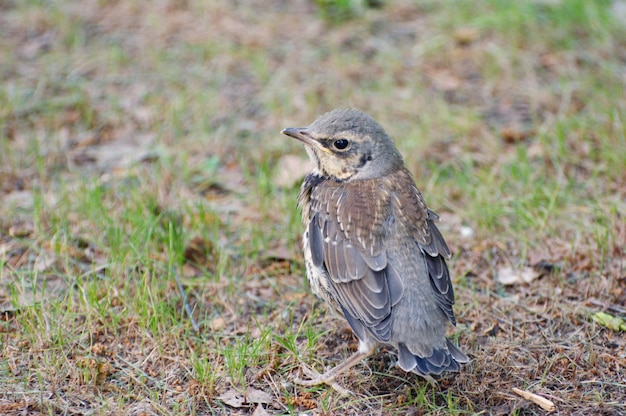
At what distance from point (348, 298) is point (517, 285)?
1614 millimetres

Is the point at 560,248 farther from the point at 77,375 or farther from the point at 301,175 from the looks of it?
the point at 77,375

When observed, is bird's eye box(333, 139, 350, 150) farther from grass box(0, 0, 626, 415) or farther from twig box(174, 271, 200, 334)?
twig box(174, 271, 200, 334)

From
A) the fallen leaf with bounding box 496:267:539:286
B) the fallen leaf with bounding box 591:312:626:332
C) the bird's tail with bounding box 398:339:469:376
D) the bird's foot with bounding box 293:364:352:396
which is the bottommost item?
the fallen leaf with bounding box 496:267:539:286

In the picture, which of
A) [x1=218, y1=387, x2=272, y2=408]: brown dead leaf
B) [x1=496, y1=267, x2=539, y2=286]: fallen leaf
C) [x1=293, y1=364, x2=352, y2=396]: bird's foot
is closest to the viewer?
Answer: [x1=218, y1=387, x2=272, y2=408]: brown dead leaf

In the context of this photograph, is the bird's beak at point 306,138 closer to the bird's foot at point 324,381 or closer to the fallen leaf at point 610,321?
the bird's foot at point 324,381

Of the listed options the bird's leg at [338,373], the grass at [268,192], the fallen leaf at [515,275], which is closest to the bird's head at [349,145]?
the grass at [268,192]

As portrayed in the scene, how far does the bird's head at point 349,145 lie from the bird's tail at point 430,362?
4.11ft

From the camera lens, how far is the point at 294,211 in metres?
6.34

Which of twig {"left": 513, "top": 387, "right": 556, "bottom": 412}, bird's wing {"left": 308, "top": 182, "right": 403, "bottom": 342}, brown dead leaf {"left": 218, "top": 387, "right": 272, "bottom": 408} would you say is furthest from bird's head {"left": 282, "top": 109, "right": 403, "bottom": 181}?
twig {"left": 513, "top": 387, "right": 556, "bottom": 412}

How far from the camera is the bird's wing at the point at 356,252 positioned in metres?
4.59

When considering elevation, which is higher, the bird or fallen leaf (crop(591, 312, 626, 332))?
the bird

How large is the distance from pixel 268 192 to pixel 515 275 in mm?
2100

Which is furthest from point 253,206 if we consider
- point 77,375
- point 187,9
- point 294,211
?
point 187,9

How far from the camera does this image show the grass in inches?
190
